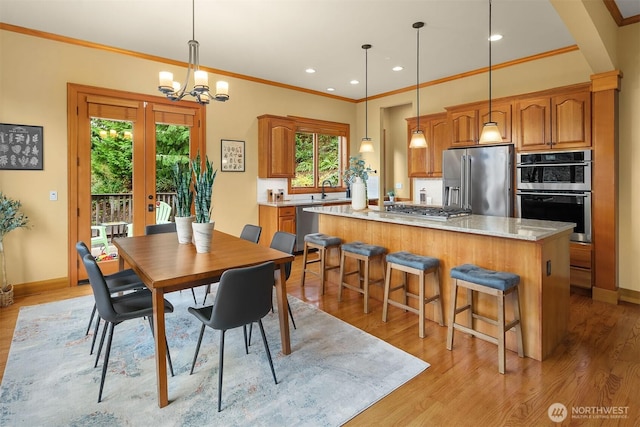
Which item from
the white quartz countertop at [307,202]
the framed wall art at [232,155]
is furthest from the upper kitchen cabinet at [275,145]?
the white quartz countertop at [307,202]

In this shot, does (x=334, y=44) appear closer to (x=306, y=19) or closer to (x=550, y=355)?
(x=306, y=19)

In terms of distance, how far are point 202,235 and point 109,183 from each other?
2.69 metres

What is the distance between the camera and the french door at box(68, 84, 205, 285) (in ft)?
14.0

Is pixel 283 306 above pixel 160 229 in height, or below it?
below

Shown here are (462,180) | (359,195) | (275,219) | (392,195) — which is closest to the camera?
(359,195)

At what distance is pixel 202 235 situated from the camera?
2602 millimetres

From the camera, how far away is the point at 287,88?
6.17 m

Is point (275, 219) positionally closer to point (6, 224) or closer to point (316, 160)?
point (316, 160)

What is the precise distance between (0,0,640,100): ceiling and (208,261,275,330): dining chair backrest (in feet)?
8.53

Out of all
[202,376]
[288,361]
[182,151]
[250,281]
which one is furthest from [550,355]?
[182,151]

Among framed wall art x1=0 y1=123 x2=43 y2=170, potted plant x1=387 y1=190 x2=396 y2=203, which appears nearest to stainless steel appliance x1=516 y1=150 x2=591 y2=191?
potted plant x1=387 y1=190 x2=396 y2=203

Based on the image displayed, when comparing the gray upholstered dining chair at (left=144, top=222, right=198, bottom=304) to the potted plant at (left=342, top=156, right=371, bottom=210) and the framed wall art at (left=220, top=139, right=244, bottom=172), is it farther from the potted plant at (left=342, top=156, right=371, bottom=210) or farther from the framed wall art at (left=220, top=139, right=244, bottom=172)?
the potted plant at (left=342, top=156, right=371, bottom=210)

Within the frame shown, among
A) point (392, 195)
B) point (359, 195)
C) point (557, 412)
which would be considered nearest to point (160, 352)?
point (557, 412)

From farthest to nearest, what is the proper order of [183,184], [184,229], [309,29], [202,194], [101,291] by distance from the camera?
[309,29] → [184,229] → [183,184] → [202,194] → [101,291]
